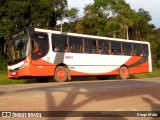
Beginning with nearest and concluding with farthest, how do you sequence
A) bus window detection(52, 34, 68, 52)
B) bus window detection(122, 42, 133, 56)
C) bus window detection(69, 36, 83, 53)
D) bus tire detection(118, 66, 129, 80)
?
bus window detection(52, 34, 68, 52) < bus window detection(69, 36, 83, 53) < bus tire detection(118, 66, 129, 80) < bus window detection(122, 42, 133, 56)

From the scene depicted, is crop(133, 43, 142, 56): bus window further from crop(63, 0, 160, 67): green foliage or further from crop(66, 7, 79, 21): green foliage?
crop(66, 7, 79, 21): green foliage

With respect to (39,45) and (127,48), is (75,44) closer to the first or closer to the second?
(39,45)

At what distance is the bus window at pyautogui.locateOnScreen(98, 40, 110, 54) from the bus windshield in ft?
19.7

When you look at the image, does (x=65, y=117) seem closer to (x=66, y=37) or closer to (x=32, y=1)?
(x=66, y=37)

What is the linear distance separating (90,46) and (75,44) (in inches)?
61.4

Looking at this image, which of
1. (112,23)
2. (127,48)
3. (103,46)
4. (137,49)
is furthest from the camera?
(112,23)

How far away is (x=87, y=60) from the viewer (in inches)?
869

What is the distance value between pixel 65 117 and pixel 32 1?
30309mm

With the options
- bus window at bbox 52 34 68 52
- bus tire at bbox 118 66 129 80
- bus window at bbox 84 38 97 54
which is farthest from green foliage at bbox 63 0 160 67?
bus window at bbox 52 34 68 52

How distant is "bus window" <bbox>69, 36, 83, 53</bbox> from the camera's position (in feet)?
69.0

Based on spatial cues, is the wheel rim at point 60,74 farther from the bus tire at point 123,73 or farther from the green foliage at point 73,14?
the green foliage at point 73,14

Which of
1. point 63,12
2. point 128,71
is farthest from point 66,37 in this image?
point 63,12

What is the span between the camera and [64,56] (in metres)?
20.3

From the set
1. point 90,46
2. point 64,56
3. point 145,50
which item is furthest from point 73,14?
point 64,56
